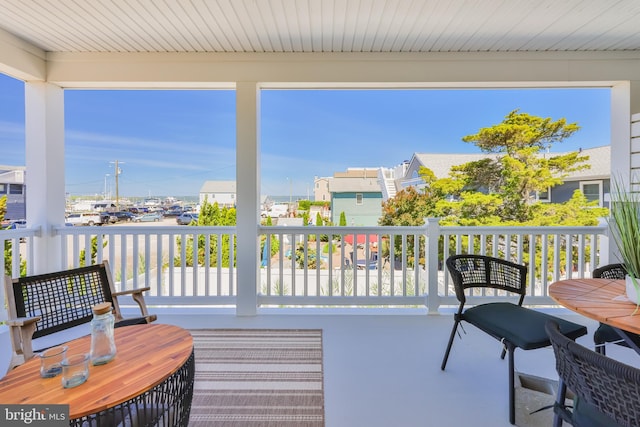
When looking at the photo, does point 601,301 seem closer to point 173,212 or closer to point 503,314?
point 503,314

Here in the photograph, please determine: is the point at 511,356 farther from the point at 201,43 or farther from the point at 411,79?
the point at 201,43

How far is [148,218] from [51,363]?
2.37 metres

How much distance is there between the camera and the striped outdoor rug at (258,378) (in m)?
1.64

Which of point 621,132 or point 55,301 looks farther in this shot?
point 621,132

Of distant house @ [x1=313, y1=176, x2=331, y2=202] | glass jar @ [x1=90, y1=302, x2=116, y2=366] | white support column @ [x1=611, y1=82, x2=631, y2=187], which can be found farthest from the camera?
distant house @ [x1=313, y1=176, x2=331, y2=202]

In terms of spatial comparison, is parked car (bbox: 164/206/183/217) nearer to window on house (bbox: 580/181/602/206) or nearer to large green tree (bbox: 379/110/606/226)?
large green tree (bbox: 379/110/606/226)

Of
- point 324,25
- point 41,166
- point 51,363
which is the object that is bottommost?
point 51,363

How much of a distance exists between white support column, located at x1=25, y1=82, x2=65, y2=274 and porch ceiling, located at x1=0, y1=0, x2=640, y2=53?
1.63 ft

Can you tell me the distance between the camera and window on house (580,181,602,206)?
3268 millimetres

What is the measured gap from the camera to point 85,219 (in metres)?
3.21

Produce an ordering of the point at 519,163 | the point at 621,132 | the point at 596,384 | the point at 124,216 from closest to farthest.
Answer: the point at 596,384 → the point at 621,132 → the point at 124,216 → the point at 519,163

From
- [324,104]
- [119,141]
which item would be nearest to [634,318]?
[324,104]

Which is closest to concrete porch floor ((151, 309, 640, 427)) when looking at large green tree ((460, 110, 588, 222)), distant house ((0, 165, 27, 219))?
large green tree ((460, 110, 588, 222))

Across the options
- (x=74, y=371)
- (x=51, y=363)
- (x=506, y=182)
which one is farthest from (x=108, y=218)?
(x=506, y=182)
